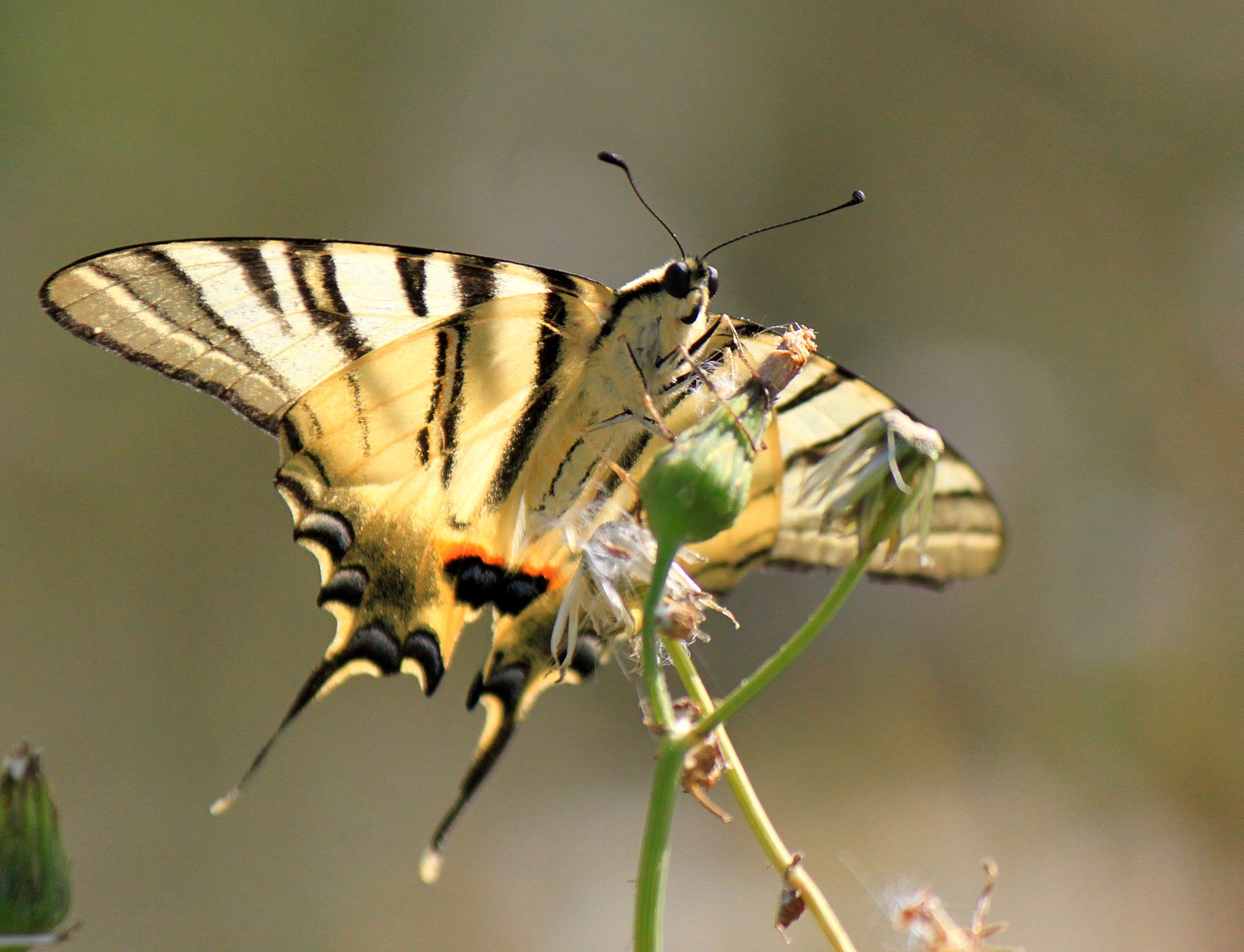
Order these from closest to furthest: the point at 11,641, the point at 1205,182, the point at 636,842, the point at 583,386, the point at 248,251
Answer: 1. the point at 248,251
2. the point at 583,386
3. the point at 11,641
4. the point at 636,842
5. the point at 1205,182

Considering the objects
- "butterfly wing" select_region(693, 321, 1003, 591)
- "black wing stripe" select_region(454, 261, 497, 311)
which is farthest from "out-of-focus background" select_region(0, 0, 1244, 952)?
"black wing stripe" select_region(454, 261, 497, 311)

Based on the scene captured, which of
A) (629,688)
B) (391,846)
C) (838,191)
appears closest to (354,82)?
(838,191)

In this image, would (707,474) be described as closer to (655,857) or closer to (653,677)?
(653,677)

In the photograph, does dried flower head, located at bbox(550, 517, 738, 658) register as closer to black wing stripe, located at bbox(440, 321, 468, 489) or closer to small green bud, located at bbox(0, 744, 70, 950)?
black wing stripe, located at bbox(440, 321, 468, 489)

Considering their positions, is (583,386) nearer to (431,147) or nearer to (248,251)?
(248,251)

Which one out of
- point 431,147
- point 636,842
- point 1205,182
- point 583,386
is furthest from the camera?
point 431,147

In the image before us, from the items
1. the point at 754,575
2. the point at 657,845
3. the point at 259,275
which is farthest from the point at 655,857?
the point at 754,575
